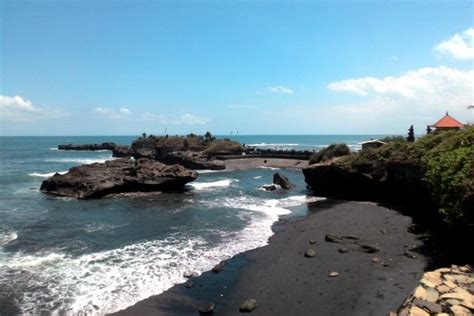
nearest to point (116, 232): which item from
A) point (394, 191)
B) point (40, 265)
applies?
point (40, 265)

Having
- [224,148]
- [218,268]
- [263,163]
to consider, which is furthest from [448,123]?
[224,148]

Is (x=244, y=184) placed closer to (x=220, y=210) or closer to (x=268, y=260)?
(x=220, y=210)

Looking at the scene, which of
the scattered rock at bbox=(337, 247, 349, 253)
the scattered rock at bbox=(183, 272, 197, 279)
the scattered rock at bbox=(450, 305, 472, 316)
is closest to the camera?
the scattered rock at bbox=(450, 305, 472, 316)

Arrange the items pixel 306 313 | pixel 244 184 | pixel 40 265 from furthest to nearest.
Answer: pixel 244 184
pixel 40 265
pixel 306 313

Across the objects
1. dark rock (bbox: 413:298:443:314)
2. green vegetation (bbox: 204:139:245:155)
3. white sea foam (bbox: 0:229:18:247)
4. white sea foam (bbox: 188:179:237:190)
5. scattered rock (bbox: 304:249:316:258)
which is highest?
green vegetation (bbox: 204:139:245:155)

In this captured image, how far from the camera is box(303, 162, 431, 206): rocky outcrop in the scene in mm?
31500

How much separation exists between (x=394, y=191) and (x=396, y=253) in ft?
51.0

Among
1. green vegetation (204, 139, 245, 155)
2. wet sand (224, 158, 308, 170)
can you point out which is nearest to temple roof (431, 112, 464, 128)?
wet sand (224, 158, 308, 170)

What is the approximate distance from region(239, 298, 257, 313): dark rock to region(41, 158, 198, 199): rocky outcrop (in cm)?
2807

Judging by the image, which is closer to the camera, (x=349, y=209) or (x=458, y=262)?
(x=458, y=262)

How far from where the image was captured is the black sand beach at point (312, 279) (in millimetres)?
14992

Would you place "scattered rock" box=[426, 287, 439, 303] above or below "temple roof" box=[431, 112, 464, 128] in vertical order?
below

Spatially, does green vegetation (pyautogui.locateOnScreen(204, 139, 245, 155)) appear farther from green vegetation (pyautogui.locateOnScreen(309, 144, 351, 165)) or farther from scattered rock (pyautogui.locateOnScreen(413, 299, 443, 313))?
scattered rock (pyautogui.locateOnScreen(413, 299, 443, 313))

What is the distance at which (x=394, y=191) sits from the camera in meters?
34.9
